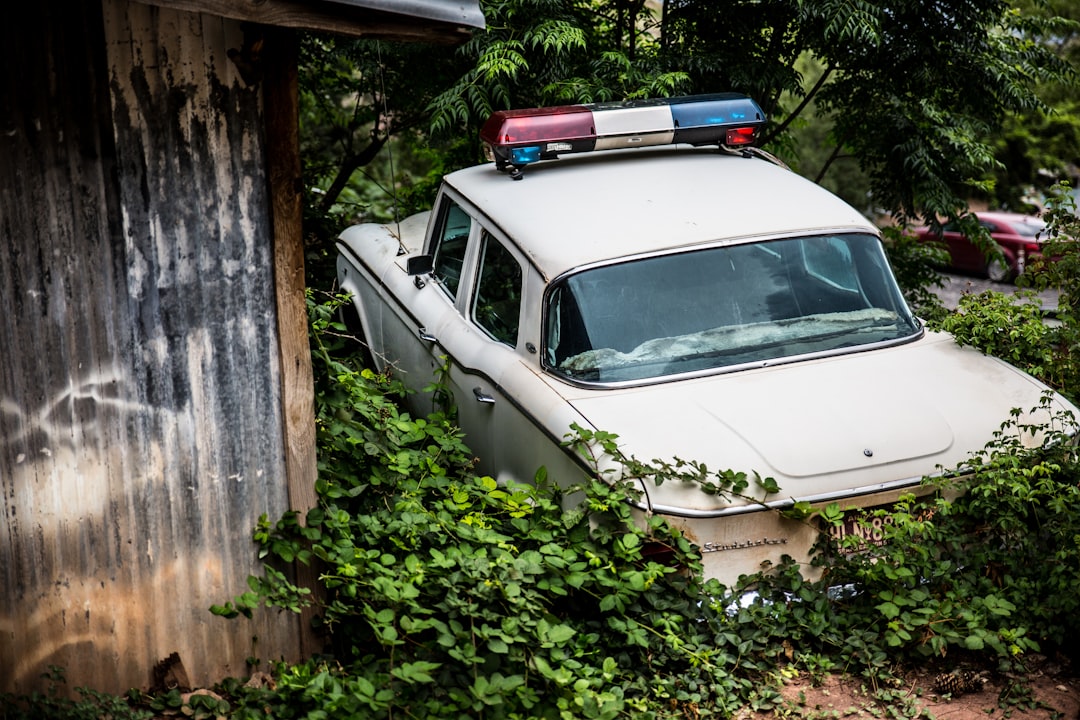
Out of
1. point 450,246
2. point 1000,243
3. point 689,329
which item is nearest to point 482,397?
point 689,329

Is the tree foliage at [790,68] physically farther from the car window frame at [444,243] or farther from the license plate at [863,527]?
the license plate at [863,527]

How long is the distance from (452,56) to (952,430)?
5104mm

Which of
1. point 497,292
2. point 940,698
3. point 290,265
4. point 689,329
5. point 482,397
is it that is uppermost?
point 290,265

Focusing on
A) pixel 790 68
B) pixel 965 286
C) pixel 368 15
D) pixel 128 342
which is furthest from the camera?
pixel 965 286

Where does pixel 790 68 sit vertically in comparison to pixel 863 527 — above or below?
above

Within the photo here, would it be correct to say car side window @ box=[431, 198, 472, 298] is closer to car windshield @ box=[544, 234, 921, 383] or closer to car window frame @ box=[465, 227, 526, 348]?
car window frame @ box=[465, 227, 526, 348]

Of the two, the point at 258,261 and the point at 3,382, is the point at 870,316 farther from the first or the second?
the point at 3,382

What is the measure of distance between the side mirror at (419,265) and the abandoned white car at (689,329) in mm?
15

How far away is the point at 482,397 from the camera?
509 centimetres

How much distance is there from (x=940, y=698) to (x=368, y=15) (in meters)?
3.29

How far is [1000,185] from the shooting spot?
19328 millimetres

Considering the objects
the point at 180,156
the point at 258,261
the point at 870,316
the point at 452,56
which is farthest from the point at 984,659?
the point at 452,56

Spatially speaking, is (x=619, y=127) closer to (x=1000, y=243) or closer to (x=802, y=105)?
(x=802, y=105)

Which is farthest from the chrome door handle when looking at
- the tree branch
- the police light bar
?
the tree branch
